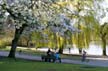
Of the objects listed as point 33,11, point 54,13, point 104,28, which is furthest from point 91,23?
point 33,11

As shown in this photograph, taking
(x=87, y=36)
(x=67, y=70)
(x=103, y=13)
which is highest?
(x=103, y=13)

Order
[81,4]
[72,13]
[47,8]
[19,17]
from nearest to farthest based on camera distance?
[19,17], [47,8], [72,13], [81,4]

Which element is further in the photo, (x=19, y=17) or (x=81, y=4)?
(x=81, y=4)

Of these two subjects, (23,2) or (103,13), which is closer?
(23,2)

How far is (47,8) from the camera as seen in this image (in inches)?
971

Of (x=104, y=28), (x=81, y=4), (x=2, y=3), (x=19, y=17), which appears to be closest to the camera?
(x=2, y=3)

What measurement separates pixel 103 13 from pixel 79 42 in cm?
528

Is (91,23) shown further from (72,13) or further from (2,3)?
(2,3)

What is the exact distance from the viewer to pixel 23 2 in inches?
832

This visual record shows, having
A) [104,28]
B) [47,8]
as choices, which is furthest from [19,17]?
[104,28]

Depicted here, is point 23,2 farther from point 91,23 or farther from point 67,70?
point 91,23

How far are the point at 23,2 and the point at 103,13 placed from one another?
82.4ft

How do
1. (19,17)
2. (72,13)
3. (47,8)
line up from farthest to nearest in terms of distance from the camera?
(72,13)
(47,8)
(19,17)

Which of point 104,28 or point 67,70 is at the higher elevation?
point 104,28
